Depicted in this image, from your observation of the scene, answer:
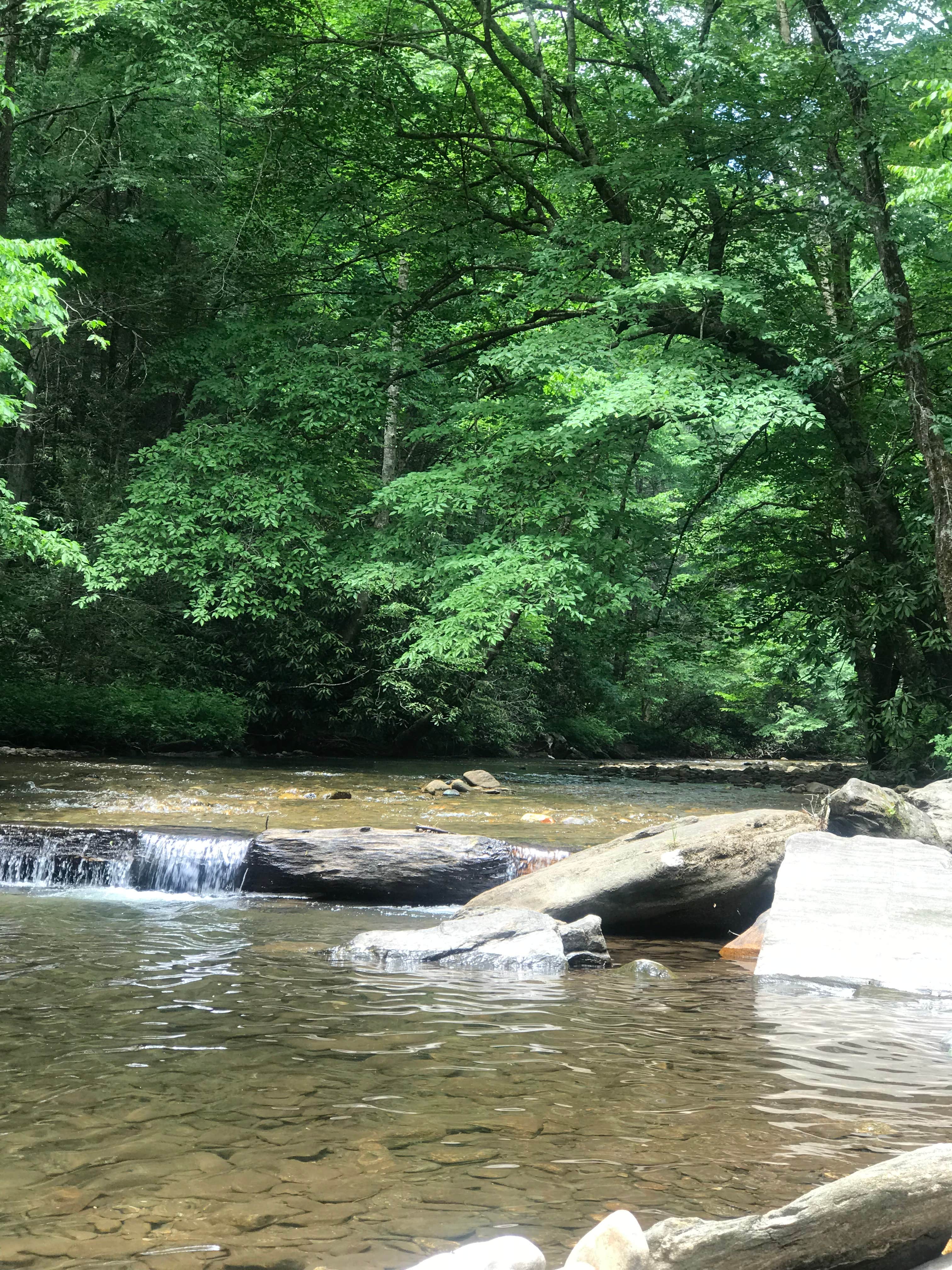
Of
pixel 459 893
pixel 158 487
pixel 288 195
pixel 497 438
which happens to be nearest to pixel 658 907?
pixel 459 893

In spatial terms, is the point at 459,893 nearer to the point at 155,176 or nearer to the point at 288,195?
the point at 288,195

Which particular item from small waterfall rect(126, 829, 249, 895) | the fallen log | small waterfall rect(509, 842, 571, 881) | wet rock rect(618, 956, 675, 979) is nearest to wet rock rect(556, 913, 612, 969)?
wet rock rect(618, 956, 675, 979)

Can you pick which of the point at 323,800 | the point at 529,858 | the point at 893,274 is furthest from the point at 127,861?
the point at 893,274

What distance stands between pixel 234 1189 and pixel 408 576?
12.2m

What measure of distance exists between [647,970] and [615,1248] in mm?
3997

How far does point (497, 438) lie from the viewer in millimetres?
15227

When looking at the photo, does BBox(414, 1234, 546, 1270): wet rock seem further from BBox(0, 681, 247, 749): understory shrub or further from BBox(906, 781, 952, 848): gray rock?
BBox(0, 681, 247, 749): understory shrub

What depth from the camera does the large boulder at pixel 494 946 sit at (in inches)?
245

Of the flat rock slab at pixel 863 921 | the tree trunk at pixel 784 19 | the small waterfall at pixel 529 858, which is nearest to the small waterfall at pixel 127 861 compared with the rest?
the small waterfall at pixel 529 858

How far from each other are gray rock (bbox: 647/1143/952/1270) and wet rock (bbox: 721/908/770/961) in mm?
4199

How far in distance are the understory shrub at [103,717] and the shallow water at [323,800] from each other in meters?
1.20

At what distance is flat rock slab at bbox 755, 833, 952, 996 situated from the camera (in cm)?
580

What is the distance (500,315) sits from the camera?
16.8m

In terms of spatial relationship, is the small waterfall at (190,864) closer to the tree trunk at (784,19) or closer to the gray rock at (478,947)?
the gray rock at (478,947)
